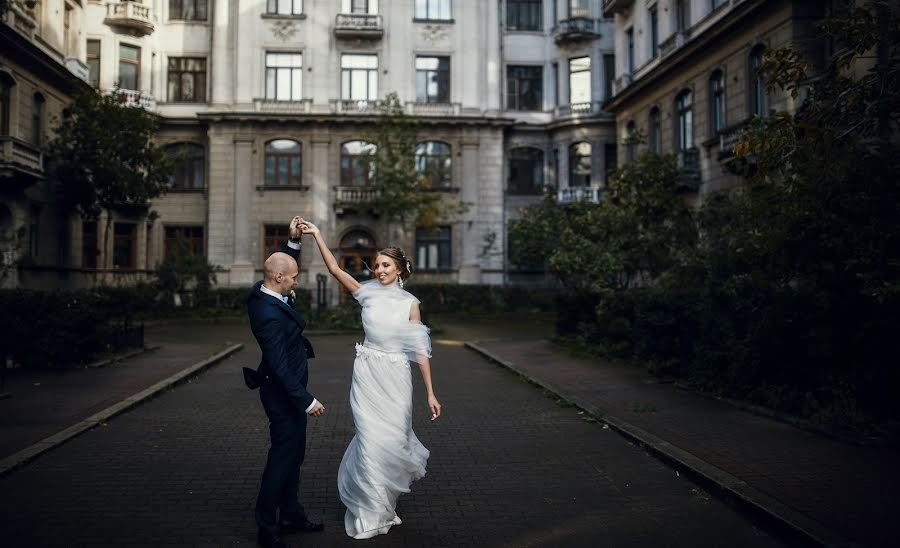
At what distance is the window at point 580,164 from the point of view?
40375 mm

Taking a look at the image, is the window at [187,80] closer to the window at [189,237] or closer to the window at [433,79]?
the window at [189,237]

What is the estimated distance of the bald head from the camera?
5.13 metres

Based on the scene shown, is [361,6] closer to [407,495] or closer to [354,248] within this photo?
[354,248]

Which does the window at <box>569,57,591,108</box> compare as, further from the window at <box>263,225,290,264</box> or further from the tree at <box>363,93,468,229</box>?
the window at <box>263,225,290,264</box>

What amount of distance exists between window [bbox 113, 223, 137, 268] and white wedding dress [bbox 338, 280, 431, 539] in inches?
1374

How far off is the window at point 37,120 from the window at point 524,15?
77.0ft

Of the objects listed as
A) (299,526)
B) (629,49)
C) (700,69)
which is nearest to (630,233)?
(700,69)

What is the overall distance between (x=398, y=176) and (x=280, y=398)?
2937cm

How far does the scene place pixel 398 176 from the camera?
34.1 metres

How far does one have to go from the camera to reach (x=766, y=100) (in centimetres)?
2311

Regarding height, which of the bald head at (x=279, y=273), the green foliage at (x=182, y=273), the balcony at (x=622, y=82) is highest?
the balcony at (x=622, y=82)

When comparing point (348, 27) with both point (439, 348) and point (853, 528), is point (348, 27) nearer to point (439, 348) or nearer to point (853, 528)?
point (439, 348)

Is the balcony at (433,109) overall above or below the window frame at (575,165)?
above

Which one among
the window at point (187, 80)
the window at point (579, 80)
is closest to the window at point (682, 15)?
the window at point (579, 80)
